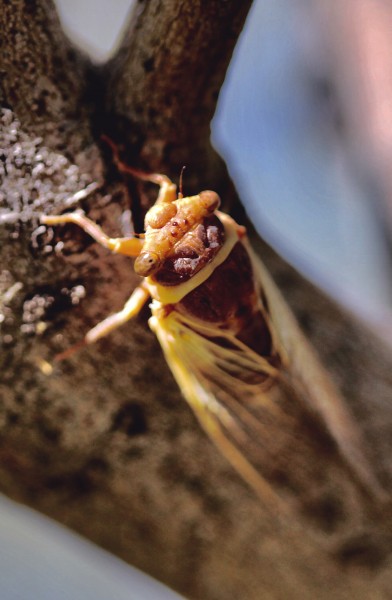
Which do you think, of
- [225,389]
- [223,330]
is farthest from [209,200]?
[225,389]

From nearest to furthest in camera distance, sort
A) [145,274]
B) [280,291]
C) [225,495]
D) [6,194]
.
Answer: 1. [6,194]
2. [145,274]
3. [225,495]
4. [280,291]

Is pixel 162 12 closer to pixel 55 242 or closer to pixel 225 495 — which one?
pixel 55 242


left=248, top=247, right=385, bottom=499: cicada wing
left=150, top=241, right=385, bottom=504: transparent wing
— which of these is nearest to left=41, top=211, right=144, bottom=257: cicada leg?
left=150, top=241, right=385, bottom=504: transparent wing

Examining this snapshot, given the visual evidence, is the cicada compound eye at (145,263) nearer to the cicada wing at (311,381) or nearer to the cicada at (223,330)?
the cicada at (223,330)

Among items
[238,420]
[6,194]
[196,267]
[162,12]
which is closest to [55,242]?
[6,194]

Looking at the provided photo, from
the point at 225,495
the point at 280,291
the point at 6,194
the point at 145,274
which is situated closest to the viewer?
the point at 6,194

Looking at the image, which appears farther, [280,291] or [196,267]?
[280,291]

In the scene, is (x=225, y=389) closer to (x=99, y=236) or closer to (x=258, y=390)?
(x=258, y=390)

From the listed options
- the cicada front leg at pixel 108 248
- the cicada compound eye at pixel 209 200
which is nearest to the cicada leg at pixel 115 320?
the cicada front leg at pixel 108 248
